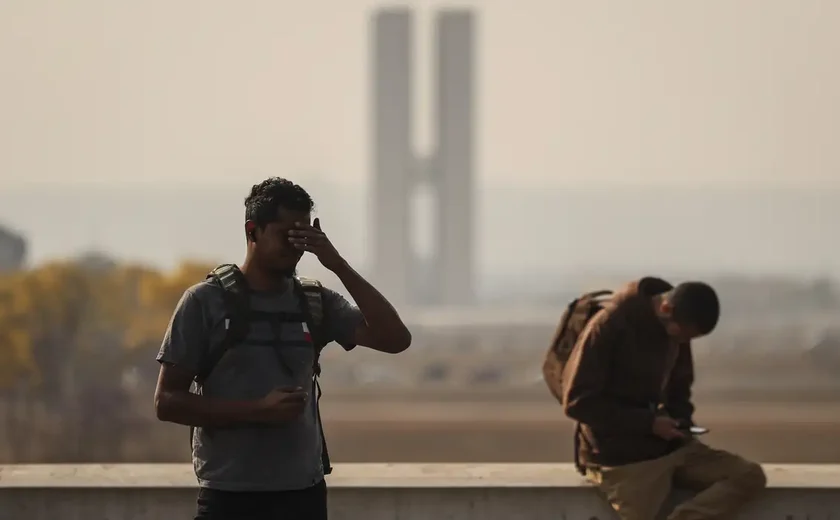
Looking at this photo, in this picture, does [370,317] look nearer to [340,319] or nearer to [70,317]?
[340,319]

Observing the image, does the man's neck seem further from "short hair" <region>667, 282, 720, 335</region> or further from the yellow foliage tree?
the yellow foliage tree

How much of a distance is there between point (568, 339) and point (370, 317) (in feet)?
5.20

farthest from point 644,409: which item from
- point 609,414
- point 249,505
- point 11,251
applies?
point 11,251

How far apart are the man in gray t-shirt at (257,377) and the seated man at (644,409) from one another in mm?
1490

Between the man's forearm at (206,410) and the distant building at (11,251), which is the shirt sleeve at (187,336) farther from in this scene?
the distant building at (11,251)

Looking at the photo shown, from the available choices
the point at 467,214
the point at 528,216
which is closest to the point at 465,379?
the point at 467,214

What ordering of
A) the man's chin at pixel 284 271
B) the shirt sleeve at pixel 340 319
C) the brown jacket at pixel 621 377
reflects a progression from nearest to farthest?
the man's chin at pixel 284 271 < the shirt sleeve at pixel 340 319 < the brown jacket at pixel 621 377

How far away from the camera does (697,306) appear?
173 inches

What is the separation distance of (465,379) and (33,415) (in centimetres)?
2417

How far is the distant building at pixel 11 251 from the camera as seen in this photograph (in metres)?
52.9

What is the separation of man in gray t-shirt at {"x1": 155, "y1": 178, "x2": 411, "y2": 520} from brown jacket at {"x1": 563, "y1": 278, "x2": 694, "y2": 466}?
147cm

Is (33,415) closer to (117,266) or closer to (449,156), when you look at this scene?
(117,266)

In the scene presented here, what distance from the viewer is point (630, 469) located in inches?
178

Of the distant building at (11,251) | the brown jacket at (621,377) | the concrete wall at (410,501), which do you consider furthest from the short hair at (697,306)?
the distant building at (11,251)
